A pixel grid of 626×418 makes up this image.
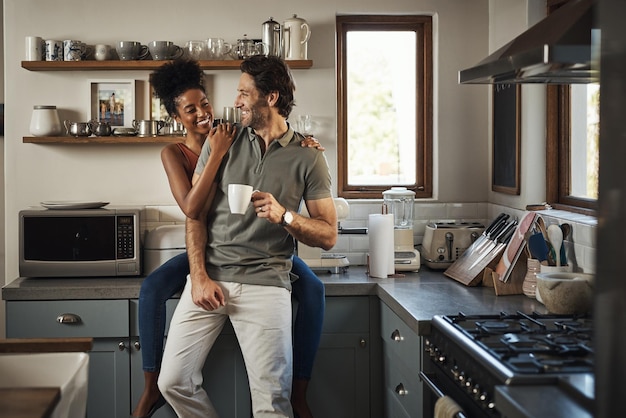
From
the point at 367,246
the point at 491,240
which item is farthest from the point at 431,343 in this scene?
the point at 367,246

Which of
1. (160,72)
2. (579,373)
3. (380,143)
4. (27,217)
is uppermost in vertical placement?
(160,72)

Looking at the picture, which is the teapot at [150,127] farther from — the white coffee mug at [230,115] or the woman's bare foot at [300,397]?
the woman's bare foot at [300,397]

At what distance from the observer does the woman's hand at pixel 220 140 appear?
3.49m

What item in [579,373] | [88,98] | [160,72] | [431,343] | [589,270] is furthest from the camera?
[88,98]

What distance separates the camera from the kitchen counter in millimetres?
3346

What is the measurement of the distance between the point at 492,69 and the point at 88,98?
98.2 inches

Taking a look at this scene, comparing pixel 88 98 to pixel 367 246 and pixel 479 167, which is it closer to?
pixel 367 246

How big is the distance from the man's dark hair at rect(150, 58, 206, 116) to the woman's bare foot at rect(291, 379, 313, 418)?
4.43ft

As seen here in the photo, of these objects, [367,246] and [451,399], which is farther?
[367,246]

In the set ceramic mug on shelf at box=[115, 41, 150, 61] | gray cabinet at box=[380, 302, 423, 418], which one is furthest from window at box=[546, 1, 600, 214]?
ceramic mug on shelf at box=[115, 41, 150, 61]

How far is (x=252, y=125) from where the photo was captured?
140 inches

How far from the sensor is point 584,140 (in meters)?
3.79

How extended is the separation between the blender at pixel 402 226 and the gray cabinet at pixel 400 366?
442 mm

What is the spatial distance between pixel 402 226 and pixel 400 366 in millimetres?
1036
